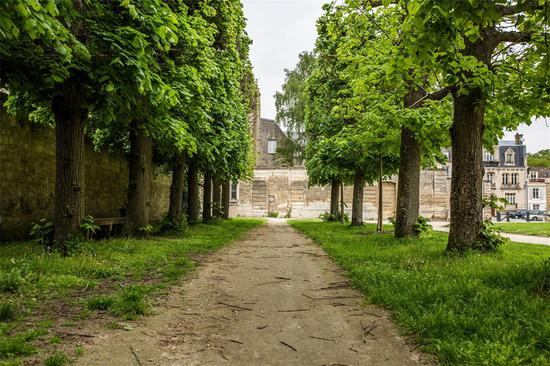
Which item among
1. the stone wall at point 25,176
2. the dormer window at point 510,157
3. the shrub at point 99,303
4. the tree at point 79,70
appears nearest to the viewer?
the shrub at point 99,303

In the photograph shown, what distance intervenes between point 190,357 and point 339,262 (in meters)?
5.69

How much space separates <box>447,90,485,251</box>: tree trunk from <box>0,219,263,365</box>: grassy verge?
569 centimetres

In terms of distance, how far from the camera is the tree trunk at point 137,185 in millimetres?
11867

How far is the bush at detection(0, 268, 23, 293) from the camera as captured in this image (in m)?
5.25

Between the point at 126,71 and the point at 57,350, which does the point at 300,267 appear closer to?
the point at 126,71

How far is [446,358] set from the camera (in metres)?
3.54

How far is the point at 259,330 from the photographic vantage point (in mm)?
4469

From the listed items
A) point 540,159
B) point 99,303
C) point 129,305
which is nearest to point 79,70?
point 99,303

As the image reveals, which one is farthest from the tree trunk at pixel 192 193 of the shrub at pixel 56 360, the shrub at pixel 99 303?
the shrub at pixel 56 360

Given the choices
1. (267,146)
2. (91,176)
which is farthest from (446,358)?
(267,146)

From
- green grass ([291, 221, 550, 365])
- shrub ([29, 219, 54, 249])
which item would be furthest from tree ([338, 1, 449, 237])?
shrub ([29, 219, 54, 249])

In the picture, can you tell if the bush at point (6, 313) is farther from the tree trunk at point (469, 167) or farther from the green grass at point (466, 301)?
the tree trunk at point (469, 167)

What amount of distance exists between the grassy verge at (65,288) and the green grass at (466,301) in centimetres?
318

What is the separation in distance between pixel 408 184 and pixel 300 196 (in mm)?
30736
